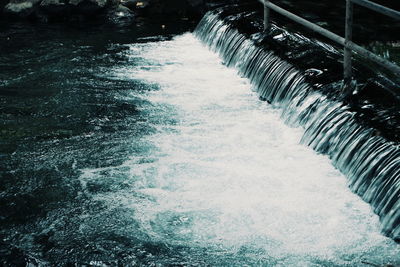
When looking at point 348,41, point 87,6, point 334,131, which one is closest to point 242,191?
point 334,131

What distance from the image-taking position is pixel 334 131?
650 cm

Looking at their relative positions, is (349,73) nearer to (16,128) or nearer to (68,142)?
(68,142)

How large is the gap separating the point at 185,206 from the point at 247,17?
6481 millimetres

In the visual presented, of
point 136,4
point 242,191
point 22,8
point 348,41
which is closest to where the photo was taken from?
point 242,191

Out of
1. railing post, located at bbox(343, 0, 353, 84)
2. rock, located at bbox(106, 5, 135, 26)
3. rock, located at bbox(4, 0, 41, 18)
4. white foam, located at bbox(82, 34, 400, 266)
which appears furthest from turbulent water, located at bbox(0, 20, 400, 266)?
rock, located at bbox(4, 0, 41, 18)

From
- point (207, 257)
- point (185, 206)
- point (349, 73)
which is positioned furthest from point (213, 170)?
point (349, 73)

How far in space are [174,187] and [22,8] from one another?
30.6ft

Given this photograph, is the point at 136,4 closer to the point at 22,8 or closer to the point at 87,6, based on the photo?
the point at 87,6

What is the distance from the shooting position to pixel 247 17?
1134 centimetres

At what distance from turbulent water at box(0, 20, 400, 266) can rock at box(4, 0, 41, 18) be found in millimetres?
5425

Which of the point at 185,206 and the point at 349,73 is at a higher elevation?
the point at 349,73

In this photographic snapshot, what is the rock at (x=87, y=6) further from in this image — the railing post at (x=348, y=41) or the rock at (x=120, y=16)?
the railing post at (x=348, y=41)

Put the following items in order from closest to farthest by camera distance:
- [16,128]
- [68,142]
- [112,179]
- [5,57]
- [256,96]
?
[112,179] → [68,142] → [16,128] → [256,96] → [5,57]

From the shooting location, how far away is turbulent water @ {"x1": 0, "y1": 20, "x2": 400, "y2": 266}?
4.87 meters
